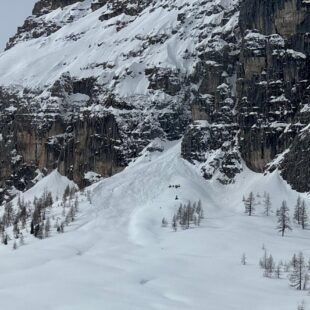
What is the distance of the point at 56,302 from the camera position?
381ft

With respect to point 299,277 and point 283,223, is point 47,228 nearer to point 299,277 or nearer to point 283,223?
point 283,223

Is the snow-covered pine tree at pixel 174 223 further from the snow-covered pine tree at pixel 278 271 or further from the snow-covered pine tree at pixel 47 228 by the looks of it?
the snow-covered pine tree at pixel 278 271

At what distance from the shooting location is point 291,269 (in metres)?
146

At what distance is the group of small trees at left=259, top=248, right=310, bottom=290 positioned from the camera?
133337 millimetres

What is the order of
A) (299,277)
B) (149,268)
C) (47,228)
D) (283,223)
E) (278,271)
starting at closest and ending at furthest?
(299,277) → (278,271) → (149,268) → (283,223) → (47,228)

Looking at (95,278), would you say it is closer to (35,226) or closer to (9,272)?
(9,272)

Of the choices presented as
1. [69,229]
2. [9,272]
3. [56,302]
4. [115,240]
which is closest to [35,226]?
[69,229]

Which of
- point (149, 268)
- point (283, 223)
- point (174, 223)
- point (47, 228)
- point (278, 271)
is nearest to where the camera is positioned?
point (278, 271)

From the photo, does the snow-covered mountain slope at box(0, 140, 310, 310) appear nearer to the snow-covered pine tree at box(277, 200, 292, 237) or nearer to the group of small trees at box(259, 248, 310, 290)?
the group of small trees at box(259, 248, 310, 290)

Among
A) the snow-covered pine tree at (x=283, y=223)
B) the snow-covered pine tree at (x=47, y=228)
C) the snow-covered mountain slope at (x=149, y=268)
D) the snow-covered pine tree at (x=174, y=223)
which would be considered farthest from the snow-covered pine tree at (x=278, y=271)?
the snow-covered pine tree at (x=47, y=228)

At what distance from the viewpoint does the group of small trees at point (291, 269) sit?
13334cm

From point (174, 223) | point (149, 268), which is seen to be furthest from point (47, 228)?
point (149, 268)

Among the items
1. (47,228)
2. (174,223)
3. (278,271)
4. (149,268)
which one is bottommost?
(149,268)

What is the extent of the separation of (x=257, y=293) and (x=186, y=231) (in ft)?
198
